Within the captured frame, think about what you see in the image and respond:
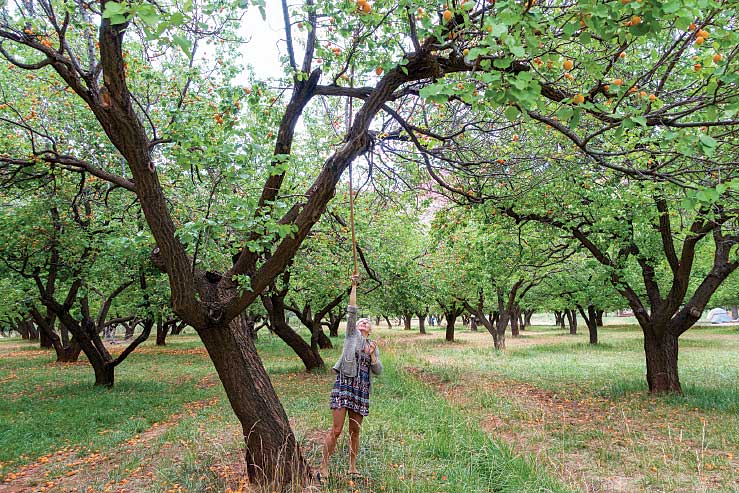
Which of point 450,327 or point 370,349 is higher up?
point 370,349

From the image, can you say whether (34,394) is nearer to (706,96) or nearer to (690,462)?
(690,462)

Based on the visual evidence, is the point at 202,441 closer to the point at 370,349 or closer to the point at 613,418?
the point at 370,349

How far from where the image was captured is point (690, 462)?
6.47 m

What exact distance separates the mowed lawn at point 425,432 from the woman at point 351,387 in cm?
38

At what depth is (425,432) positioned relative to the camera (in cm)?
760

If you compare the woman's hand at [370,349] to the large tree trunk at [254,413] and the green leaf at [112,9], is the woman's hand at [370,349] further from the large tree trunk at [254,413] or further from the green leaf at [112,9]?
the green leaf at [112,9]

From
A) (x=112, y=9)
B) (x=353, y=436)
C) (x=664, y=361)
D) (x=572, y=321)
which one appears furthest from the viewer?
(x=572, y=321)

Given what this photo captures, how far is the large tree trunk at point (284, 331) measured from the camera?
49.9 ft

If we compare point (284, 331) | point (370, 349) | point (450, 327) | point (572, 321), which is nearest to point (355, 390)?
point (370, 349)

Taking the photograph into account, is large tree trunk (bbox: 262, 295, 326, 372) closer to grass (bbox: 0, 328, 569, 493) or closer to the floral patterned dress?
grass (bbox: 0, 328, 569, 493)

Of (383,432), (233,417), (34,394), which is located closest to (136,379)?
(34,394)

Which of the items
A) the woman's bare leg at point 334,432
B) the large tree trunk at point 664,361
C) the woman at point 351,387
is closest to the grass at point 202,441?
the woman's bare leg at point 334,432

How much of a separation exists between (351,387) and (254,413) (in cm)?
115

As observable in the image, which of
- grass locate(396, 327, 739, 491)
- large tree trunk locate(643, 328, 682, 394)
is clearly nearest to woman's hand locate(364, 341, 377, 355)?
grass locate(396, 327, 739, 491)
